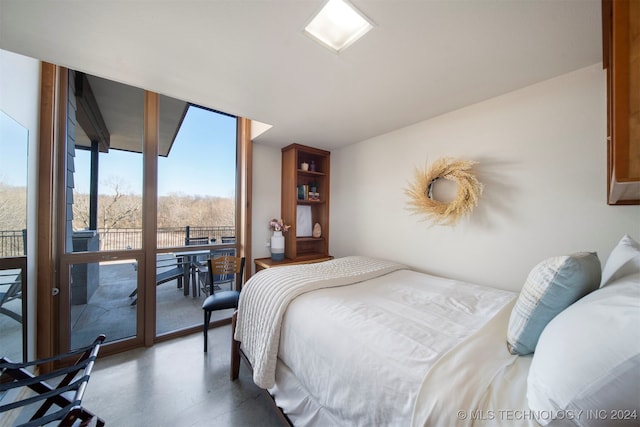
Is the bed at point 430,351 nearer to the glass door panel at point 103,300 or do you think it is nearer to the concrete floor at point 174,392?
the concrete floor at point 174,392

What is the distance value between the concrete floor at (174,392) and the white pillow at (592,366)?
4.76 feet

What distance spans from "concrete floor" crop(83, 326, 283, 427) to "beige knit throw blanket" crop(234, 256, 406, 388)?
0.97 ft

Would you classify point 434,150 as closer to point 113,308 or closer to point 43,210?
point 43,210

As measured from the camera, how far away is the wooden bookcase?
2902mm

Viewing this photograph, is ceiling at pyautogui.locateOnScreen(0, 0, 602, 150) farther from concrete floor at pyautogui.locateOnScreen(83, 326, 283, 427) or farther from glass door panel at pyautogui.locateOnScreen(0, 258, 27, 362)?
concrete floor at pyautogui.locateOnScreen(83, 326, 283, 427)

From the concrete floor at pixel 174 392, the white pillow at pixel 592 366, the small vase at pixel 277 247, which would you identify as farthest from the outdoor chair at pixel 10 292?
the white pillow at pixel 592 366

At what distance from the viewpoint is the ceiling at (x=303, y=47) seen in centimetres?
103

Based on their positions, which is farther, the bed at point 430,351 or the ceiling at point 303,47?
the ceiling at point 303,47

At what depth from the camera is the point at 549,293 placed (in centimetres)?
79

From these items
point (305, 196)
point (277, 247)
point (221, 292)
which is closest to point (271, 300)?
point (221, 292)

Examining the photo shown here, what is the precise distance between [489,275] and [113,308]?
11.5 ft

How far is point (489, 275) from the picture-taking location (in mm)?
1799

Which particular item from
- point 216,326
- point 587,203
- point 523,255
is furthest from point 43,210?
point 587,203

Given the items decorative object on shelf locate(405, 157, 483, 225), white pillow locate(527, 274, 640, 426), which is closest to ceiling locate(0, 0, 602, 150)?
decorative object on shelf locate(405, 157, 483, 225)
